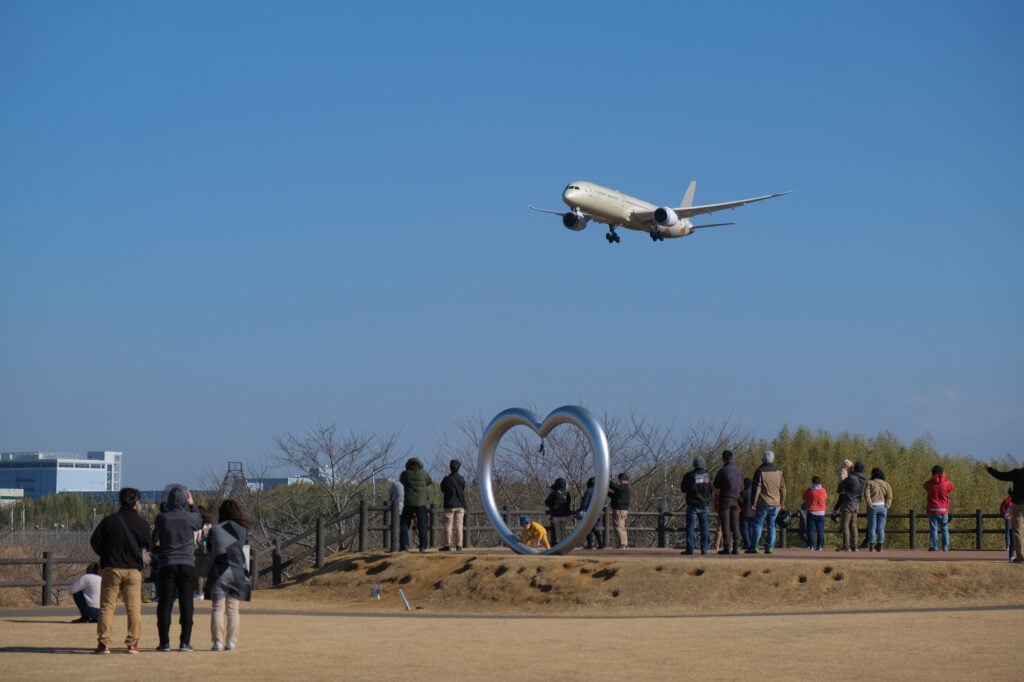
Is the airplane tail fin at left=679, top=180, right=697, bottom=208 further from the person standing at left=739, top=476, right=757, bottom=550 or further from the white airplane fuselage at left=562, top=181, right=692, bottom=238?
the person standing at left=739, top=476, right=757, bottom=550

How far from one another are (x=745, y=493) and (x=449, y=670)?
40.8 ft

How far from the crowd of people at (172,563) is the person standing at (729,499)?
35.7 ft

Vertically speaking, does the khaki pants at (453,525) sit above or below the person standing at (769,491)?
below

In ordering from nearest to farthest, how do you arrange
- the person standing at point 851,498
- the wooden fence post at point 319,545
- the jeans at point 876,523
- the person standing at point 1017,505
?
the person standing at point 1017,505 < the person standing at point 851,498 < the jeans at point 876,523 < the wooden fence post at point 319,545

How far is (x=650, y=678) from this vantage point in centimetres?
1176

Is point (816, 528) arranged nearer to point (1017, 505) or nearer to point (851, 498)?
point (851, 498)

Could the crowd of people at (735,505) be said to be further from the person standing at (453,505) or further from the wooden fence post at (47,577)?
the wooden fence post at (47,577)

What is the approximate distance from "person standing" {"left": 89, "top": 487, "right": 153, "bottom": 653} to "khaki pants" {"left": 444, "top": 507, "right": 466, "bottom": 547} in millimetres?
12248

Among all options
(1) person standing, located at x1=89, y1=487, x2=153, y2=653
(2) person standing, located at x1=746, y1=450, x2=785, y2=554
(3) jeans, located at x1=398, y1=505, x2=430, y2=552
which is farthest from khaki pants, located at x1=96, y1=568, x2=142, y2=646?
(2) person standing, located at x1=746, y1=450, x2=785, y2=554

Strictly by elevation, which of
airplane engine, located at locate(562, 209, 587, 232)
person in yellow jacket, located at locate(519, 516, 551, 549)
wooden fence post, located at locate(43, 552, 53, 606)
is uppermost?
airplane engine, located at locate(562, 209, 587, 232)

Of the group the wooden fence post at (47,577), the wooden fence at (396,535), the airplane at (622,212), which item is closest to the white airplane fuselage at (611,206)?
the airplane at (622,212)

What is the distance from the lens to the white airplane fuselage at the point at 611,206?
48469 millimetres

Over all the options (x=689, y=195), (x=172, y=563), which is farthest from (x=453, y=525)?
(x=689, y=195)

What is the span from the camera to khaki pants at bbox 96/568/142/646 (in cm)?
1353
